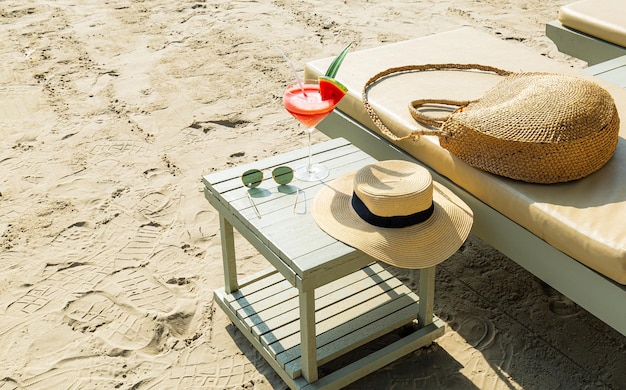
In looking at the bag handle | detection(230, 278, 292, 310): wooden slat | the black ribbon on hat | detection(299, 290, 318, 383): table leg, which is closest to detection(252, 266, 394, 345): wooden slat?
detection(230, 278, 292, 310): wooden slat

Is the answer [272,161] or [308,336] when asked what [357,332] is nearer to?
[308,336]

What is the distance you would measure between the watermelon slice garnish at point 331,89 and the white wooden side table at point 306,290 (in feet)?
1.09

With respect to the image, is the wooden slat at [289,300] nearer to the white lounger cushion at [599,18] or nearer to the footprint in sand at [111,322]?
the footprint in sand at [111,322]

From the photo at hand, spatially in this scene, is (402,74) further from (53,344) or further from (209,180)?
(53,344)

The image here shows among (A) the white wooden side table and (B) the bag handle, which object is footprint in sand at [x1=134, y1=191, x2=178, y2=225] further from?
(B) the bag handle

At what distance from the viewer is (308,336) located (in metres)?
2.76

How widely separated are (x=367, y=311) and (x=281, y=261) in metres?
0.64

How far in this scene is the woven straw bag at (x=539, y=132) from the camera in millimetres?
2914

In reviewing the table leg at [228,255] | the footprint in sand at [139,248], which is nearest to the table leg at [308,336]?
the table leg at [228,255]

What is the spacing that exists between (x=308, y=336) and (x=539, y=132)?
1.20 meters

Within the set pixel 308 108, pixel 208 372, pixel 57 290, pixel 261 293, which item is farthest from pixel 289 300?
pixel 57 290

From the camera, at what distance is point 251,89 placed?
5.30 metres

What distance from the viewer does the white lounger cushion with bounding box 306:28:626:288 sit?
8.73 feet

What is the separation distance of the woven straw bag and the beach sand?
0.73 m
